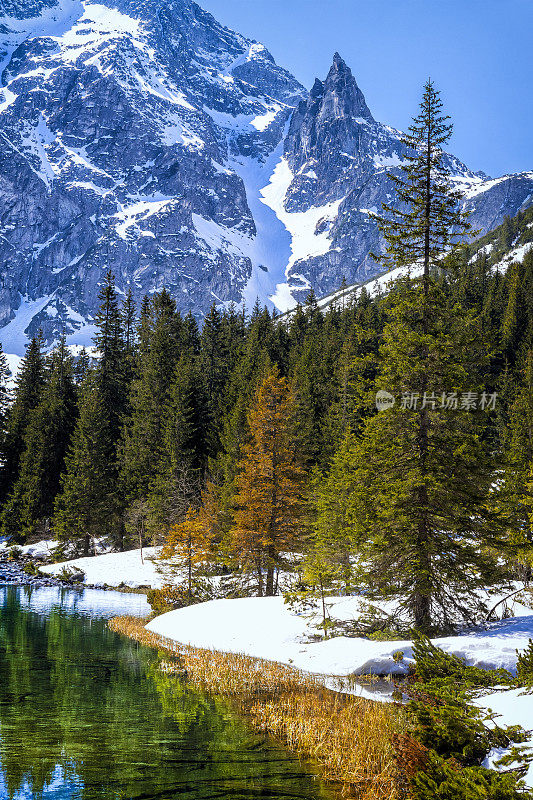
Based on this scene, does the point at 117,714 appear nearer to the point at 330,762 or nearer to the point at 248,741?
the point at 248,741

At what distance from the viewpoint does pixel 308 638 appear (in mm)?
21078

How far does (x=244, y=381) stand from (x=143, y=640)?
36520mm

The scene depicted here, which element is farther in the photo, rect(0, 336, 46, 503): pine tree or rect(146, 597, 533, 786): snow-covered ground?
rect(0, 336, 46, 503): pine tree

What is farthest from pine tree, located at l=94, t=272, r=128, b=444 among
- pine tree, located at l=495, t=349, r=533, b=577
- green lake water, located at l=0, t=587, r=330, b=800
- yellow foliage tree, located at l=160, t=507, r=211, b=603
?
green lake water, located at l=0, t=587, r=330, b=800

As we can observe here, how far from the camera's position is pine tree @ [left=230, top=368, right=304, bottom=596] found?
3067 centimetres

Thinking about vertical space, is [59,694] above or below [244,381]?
below

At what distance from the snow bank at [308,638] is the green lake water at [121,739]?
4.15m

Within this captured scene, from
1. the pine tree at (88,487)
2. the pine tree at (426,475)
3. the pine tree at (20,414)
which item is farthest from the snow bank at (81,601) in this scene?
the pine tree at (20,414)

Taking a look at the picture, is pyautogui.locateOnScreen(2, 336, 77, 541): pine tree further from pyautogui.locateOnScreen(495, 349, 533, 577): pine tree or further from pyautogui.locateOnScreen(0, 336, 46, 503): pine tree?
pyautogui.locateOnScreen(495, 349, 533, 577): pine tree

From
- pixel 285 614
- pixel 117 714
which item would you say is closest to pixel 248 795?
pixel 117 714

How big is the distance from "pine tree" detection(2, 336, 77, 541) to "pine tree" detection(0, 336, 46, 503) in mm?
1754

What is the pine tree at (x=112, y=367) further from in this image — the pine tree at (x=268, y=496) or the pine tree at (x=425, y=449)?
the pine tree at (x=425, y=449)

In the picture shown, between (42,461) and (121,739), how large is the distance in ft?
181

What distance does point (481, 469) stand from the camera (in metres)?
17.3
